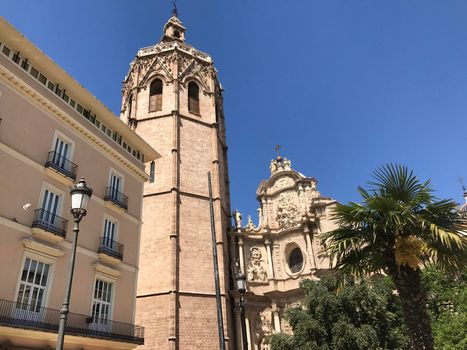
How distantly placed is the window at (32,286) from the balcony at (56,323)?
0.14ft

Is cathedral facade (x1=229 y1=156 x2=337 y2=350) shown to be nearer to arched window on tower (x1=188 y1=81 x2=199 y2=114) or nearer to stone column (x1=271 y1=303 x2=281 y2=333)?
stone column (x1=271 y1=303 x2=281 y2=333)

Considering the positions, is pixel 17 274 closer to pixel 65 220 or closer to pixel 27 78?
pixel 65 220

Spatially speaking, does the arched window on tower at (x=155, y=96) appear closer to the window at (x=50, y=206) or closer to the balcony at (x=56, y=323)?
the window at (x=50, y=206)

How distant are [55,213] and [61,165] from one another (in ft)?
5.89

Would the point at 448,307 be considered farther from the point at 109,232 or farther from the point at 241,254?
the point at 109,232

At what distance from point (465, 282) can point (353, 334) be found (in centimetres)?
624

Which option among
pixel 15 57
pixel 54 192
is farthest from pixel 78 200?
pixel 15 57

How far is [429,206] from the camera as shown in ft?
27.4

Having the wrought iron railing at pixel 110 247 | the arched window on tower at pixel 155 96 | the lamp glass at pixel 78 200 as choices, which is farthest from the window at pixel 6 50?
the arched window on tower at pixel 155 96

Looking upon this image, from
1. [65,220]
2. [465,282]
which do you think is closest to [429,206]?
[65,220]

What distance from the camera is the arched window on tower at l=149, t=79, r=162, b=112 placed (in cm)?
2909

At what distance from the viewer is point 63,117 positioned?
1417 cm

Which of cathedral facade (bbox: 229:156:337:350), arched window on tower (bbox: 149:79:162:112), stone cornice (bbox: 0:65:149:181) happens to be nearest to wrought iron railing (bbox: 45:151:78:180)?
stone cornice (bbox: 0:65:149:181)

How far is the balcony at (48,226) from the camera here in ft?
38.0
